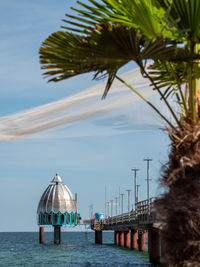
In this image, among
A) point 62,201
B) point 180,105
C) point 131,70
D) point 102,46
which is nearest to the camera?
point 102,46

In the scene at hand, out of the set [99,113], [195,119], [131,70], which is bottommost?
[195,119]

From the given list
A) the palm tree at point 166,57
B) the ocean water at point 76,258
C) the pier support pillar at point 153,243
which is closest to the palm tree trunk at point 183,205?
the palm tree at point 166,57

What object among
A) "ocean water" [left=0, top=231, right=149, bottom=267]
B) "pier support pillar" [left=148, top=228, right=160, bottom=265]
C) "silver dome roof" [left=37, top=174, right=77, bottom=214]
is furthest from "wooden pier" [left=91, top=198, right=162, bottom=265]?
"silver dome roof" [left=37, top=174, right=77, bottom=214]

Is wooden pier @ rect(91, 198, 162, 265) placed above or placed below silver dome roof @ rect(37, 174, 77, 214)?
below

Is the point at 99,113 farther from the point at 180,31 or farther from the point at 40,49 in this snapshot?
the point at 180,31

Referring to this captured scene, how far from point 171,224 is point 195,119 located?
1.06 metres

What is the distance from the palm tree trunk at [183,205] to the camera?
4691 mm

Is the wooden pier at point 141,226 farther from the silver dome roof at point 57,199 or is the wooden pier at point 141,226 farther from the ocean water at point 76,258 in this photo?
the silver dome roof at point 57,199

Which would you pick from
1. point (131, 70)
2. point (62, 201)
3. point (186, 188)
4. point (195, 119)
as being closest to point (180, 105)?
point (195, 119)

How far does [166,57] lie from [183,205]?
1467 millimetres

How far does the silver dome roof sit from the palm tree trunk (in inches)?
2943

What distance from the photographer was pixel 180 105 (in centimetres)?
545

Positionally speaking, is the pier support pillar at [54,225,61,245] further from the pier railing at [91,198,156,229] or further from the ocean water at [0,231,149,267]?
the ocean water at [0,231,149,267]

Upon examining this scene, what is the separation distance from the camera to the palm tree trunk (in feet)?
15.4
